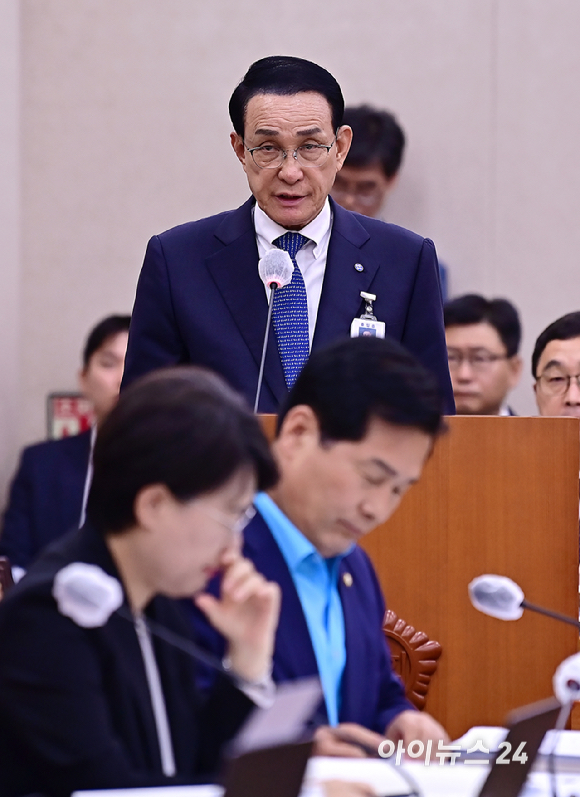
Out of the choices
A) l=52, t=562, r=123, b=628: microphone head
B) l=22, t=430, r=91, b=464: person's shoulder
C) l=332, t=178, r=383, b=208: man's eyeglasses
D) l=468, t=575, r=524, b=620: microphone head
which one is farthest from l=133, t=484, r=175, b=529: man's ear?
l=332, t=178, r=383, b=208: man's eyeglasses

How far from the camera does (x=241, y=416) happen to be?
147cm

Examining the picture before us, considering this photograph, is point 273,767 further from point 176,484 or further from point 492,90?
point 492,90

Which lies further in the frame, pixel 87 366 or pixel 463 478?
pixel 87 366

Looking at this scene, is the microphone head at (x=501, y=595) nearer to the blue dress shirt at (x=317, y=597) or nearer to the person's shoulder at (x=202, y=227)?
the blue dress shirt at (x=317, y=597)

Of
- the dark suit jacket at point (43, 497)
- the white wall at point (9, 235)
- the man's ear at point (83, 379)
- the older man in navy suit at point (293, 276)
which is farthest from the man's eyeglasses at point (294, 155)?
the white wall at point (9, 235)

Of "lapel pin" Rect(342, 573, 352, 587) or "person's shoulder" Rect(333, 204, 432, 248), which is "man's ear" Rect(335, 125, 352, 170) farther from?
"lapel pin" Rect(342, 573, 352, 587)

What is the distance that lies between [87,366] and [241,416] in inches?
110

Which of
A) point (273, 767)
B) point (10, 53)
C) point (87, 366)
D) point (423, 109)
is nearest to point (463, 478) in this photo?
point (273, 767)

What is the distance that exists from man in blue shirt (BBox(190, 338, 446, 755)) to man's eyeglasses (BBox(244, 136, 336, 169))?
0.90 meters

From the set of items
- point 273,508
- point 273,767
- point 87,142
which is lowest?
point 273,767

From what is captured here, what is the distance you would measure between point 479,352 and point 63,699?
285 cm

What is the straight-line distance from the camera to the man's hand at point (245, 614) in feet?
4.93

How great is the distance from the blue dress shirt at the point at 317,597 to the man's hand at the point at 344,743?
5.4 inches

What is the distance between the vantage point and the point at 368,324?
2441 mm
